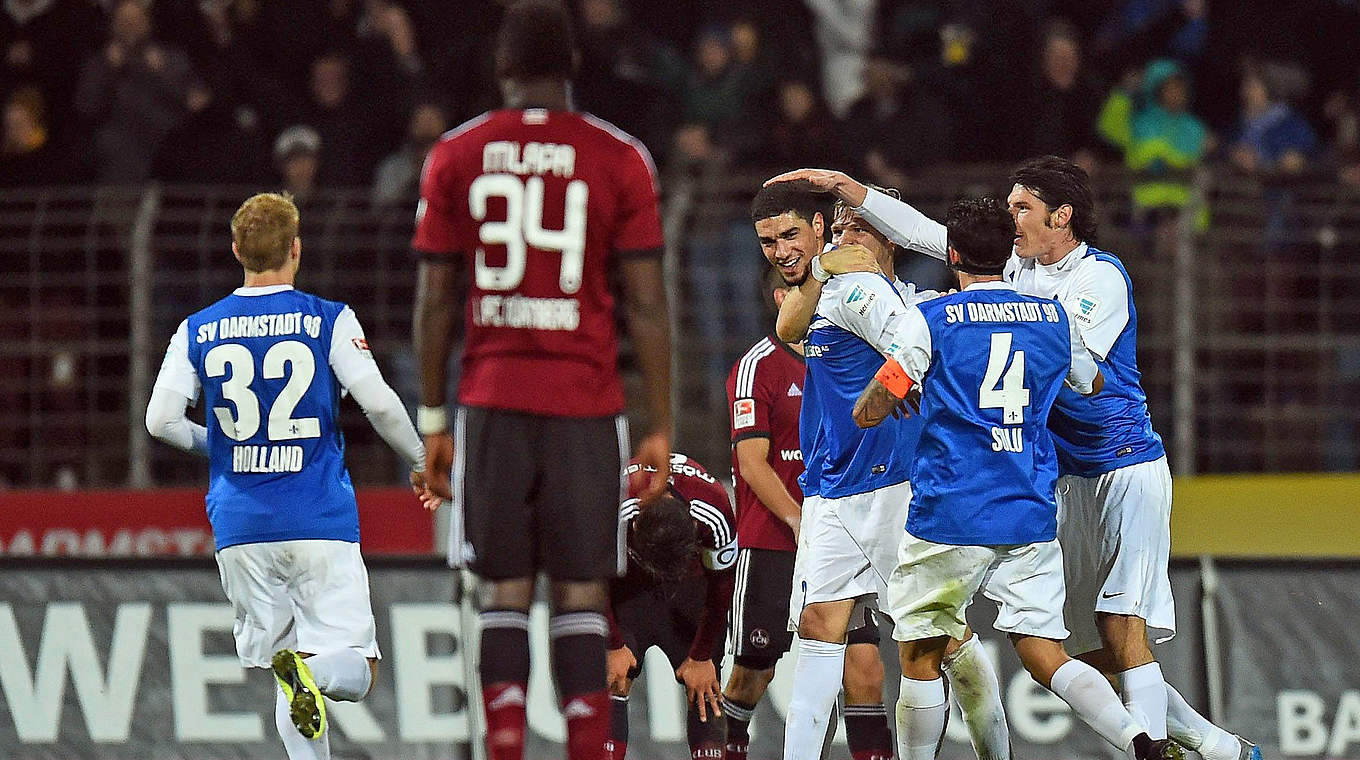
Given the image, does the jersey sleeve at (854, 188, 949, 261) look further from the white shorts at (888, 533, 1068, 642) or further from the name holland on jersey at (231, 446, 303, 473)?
the name holland on jersey at (231, 446, 303, 473)

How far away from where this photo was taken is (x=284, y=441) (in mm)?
7023

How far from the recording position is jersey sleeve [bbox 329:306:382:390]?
698cm

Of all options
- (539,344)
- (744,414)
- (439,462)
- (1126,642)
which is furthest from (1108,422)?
(439,462)

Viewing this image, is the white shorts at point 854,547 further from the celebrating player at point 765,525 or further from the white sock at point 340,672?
the white sock at point 340,672

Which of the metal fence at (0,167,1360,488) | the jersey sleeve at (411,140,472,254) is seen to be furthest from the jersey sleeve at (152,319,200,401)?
the metal fence at (0,167,1360,488)

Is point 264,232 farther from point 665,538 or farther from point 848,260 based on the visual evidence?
point 848,260

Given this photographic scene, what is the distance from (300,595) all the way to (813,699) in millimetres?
1849

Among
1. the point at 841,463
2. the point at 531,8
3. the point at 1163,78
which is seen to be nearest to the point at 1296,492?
the point at 1163,78

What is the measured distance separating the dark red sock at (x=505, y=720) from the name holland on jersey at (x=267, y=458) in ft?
6.03

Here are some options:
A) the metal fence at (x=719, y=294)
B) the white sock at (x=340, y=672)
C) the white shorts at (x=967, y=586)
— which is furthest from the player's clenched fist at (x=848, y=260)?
the metal fence at (x=719, y=294)

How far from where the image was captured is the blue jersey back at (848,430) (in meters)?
7.10

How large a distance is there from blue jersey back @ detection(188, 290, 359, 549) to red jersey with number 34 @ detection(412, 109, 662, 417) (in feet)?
5.18

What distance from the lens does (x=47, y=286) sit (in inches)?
458

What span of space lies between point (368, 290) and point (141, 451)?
1.61 metres
